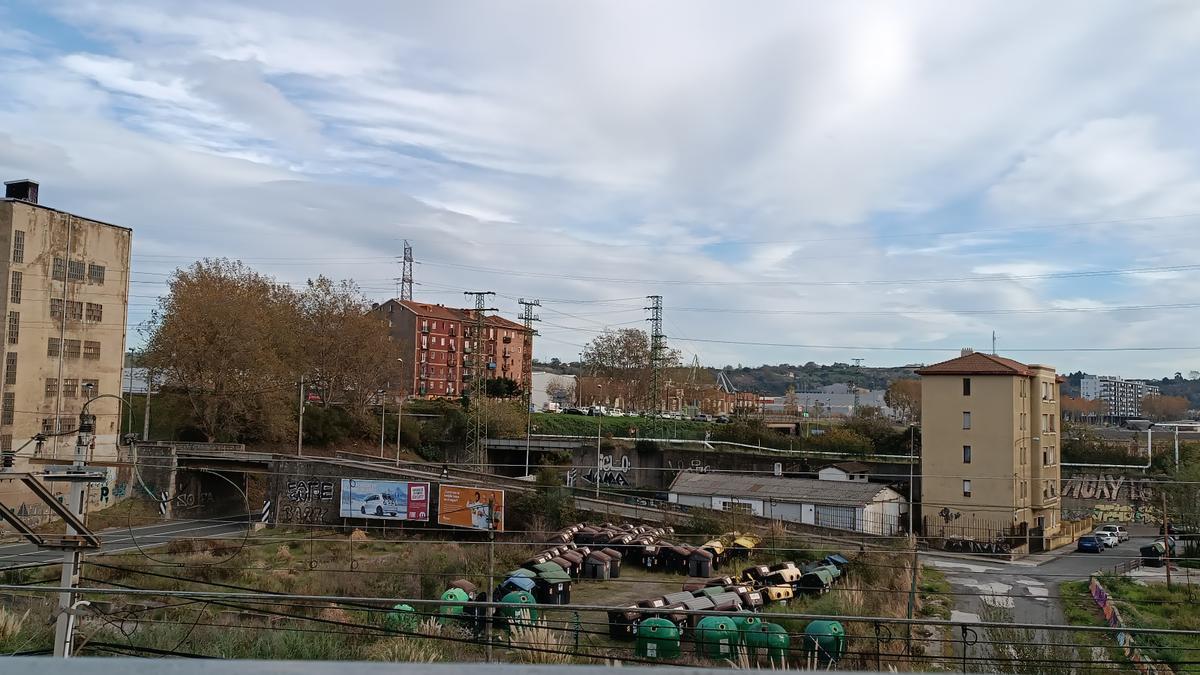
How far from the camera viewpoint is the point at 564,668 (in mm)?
1533

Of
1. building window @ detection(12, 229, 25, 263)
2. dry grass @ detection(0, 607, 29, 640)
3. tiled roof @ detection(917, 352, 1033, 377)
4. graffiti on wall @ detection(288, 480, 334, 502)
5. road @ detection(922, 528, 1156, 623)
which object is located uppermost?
building window @ detection(12, 229, 25, 263)

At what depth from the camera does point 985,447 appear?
34.5 meters

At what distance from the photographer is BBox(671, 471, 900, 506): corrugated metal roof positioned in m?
32.7

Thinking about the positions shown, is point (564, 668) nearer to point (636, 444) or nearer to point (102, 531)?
point (102, 531)

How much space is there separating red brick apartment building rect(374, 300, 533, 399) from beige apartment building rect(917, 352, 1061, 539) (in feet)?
140

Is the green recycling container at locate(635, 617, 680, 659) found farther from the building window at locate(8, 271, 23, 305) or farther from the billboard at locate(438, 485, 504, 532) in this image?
the building window at locate(8, 271, 23, 305)

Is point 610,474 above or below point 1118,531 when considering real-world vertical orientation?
above

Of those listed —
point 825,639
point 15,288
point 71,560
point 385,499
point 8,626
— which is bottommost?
point 385,499

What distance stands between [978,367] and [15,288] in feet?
129

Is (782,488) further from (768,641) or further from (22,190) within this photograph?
(22,190)

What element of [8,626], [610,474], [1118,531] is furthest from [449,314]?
[8,626]

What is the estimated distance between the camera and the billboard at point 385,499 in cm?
3306

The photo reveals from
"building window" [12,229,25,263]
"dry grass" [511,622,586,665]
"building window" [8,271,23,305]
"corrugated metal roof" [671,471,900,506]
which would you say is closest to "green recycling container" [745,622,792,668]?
"dry grass" [511,622,586,665]

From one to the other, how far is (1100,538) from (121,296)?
42.6 metres
